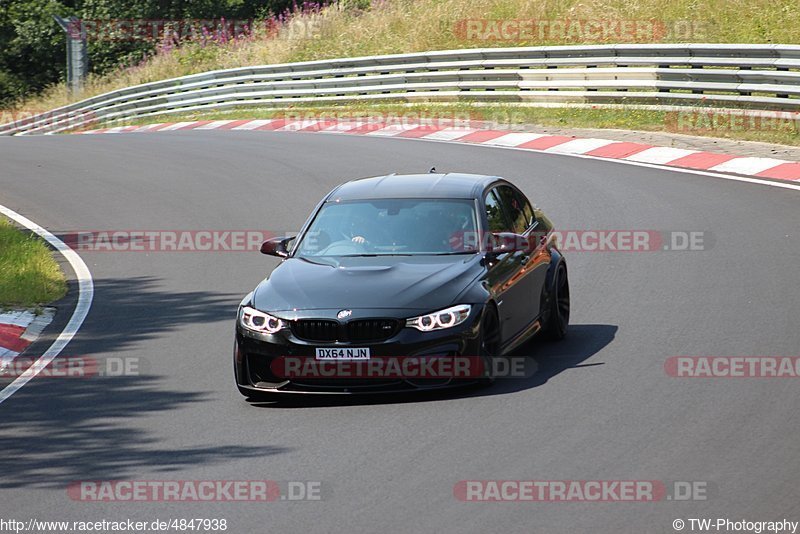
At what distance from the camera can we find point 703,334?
10.4m

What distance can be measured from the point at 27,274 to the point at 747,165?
414 inches

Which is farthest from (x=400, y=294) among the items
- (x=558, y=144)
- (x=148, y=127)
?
(x=148, y=127)

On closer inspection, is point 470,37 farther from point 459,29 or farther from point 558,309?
point 558,309

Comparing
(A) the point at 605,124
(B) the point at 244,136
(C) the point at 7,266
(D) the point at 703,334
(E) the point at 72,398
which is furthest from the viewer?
(B) the point at 244,136

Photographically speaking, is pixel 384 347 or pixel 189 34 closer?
pixel 384 347

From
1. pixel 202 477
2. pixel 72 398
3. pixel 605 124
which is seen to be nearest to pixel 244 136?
pixel 605 124

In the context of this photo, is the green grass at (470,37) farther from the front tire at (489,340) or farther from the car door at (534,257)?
the front tire at (489,340)

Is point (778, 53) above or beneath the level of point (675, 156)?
above

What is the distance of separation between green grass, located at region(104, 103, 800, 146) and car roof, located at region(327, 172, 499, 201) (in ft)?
36.7

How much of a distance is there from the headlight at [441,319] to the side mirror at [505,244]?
0.96 metres

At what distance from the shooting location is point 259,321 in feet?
29.8

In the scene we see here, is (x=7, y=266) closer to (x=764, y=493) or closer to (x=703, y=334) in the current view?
(x=703, y=334)

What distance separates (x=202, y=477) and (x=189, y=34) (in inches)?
1688

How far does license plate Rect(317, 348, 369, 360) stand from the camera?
28.6 feet
